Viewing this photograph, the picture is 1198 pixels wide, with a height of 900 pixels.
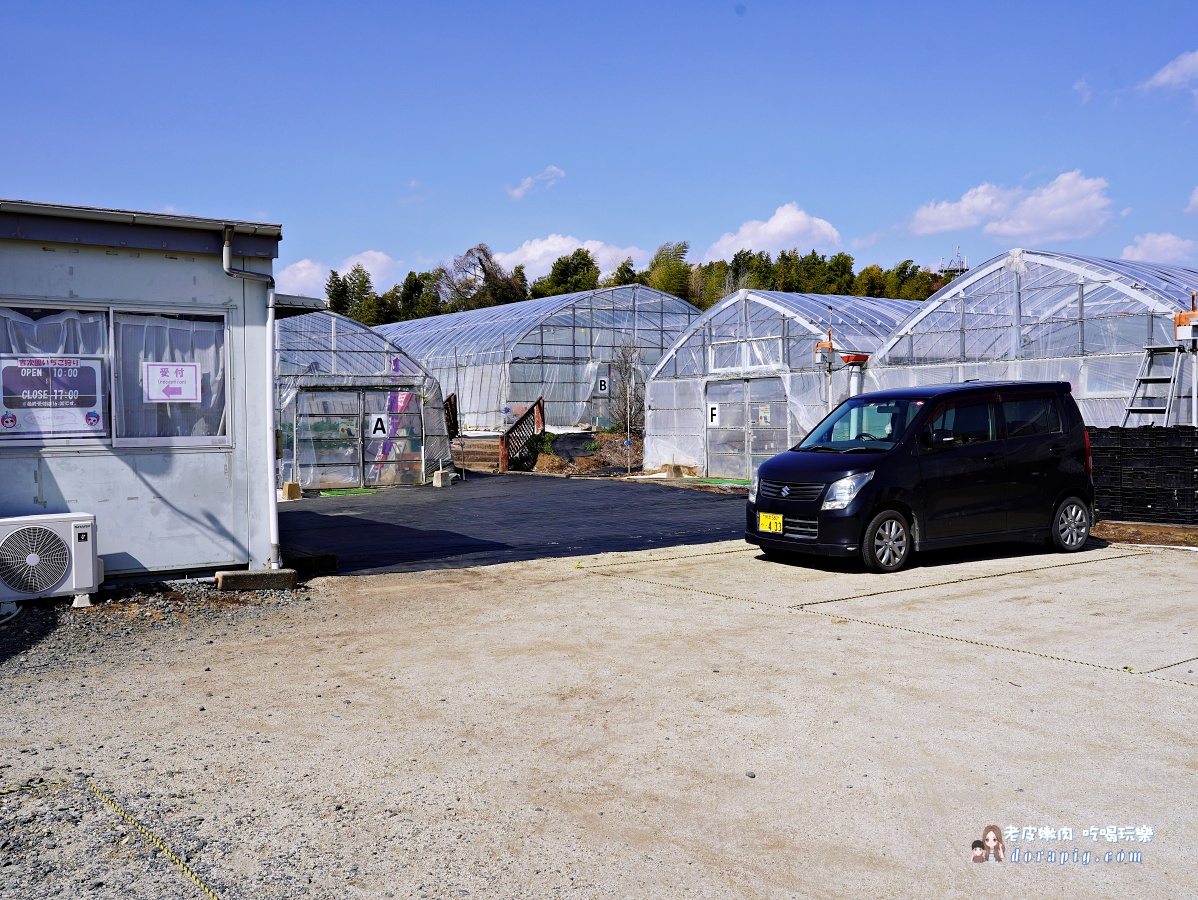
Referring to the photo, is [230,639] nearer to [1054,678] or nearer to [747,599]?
[747,599]

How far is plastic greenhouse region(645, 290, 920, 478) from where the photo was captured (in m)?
23.4

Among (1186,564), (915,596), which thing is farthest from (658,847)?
(1186,564)

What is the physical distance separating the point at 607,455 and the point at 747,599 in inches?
921

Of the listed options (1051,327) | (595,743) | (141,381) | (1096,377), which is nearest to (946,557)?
(595,743)

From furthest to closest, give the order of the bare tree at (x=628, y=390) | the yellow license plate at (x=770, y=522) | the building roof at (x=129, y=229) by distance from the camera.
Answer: the bare tree at (x=628, y=390) < the yellow license plate at (x=770, y=522) < the building roof at (x=129, y=229)

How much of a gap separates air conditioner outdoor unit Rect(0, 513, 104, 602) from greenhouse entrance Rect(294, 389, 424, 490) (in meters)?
17.4

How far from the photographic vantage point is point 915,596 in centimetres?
899

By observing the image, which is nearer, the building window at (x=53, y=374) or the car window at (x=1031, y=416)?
the building window at (x=53, y=374)

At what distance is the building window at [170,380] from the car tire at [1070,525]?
9.00 meters

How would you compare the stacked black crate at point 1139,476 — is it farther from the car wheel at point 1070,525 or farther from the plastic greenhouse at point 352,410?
the plastic greenhouse at point 352,410

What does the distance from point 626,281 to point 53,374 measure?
50185mm

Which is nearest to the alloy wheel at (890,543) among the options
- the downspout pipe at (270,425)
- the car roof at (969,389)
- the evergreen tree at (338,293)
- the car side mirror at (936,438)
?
the car side mirror at (936,438)

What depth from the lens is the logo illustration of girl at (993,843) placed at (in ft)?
12.3

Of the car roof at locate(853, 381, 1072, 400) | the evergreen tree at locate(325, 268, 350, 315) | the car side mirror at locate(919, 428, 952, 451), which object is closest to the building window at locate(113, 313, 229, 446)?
the car roof at locate(853, 381, 1072, 400)
